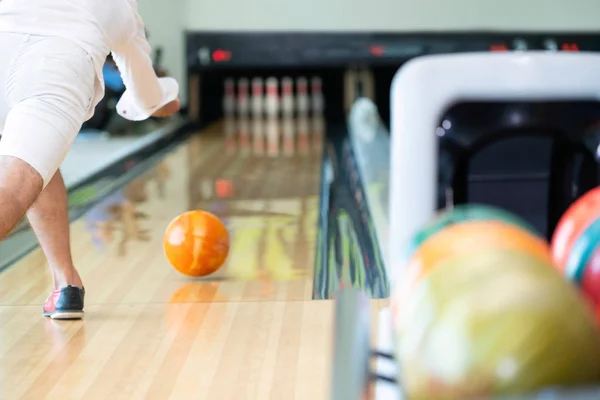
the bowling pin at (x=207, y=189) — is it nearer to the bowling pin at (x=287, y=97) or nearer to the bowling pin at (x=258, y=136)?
the bowling pin at (x=258, y=136)

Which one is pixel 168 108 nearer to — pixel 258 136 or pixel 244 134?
pixel 258 136

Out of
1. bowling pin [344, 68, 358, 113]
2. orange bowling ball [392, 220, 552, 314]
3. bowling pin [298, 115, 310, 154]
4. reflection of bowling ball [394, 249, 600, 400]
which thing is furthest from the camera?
bowling pin [344, 68, 358, 113]

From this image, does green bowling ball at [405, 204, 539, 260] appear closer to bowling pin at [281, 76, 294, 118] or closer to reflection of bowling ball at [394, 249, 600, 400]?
reflection of bowling ball at [394, 249, 600, 400]

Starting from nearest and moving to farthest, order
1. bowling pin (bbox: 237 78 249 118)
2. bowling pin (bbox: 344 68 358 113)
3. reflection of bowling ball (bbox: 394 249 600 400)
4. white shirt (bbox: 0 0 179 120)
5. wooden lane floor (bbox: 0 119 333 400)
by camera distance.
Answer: reflection of bowling ball (bbox: 394 249 600 400) < wooden lane floor (bbox: 0 119 333 400) < white shirt (bbox: 0 0 179 120) < bowling pin (bbox: 344 68 358 113) < bowling pin (bbox: 237 78 249 118)

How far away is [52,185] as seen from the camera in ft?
7.97

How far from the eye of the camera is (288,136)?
754cm

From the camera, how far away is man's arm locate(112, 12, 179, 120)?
2.62 meters

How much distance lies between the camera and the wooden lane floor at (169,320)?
1949 mm

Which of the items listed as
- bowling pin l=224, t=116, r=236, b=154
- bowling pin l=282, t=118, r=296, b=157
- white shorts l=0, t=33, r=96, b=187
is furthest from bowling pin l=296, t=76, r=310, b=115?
white shorts l=0, t=33, r=96, b=187

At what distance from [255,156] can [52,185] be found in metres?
3.82

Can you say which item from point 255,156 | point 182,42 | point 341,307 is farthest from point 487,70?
point 182,42

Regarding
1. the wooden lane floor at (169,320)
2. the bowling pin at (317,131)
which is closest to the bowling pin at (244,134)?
the bowling pin at (317,131)

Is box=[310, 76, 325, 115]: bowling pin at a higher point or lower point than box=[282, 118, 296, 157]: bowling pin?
higher

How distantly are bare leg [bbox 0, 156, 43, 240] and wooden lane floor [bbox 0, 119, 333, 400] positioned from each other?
16.8 inches
